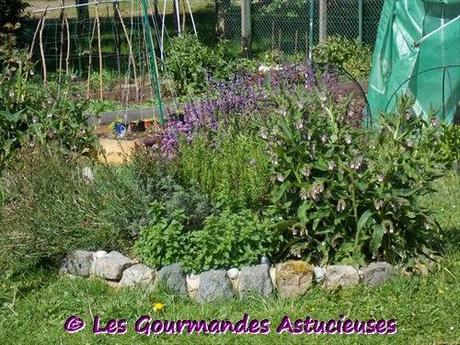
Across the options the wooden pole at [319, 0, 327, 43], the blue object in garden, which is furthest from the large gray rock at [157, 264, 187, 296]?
the wooden pole at [319, 0, 327, 43]

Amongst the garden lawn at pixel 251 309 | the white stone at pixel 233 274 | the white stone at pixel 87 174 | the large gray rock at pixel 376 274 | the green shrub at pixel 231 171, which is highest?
the green shrub at pixel 231 171

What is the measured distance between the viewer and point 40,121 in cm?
741

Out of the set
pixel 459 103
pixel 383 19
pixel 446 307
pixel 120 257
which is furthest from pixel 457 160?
pixel 120 257

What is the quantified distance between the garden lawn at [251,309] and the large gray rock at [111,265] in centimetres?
8

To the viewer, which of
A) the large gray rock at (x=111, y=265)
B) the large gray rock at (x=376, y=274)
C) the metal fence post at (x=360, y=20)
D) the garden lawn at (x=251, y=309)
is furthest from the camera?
the metal fence post at (x=360, y=20)

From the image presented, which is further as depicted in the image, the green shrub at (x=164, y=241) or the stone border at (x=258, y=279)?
the green shrub at (x=164, y=241)

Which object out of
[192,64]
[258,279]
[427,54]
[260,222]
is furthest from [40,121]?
[192,64]

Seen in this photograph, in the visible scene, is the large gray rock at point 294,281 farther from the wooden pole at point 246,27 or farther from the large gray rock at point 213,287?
the wooden pole at point 246,27

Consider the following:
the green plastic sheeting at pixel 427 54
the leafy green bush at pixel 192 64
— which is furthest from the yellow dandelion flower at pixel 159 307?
the leafy green bush at pixel 192 64

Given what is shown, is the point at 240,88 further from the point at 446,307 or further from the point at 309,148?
the point at 446,307

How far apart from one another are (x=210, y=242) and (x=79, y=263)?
941 mm

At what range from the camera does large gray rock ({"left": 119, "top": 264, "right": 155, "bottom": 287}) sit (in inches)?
211

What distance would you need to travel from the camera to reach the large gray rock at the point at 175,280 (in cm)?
522

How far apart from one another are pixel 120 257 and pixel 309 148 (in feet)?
4.50
